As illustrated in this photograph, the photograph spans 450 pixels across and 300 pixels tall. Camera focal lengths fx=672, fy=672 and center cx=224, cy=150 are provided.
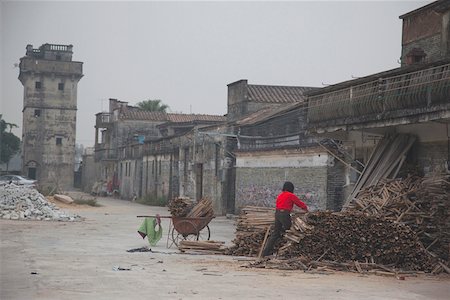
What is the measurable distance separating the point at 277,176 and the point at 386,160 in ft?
37.9

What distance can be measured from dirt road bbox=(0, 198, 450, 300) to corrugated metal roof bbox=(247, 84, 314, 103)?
23.1 meters

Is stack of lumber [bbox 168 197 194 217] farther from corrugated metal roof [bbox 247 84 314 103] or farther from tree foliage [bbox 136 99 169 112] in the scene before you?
tree foliage [bbox 136 99 169 112]

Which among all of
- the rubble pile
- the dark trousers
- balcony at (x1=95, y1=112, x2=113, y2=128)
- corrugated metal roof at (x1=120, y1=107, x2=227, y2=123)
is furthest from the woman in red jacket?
balcony at (x1=95, y1=112, x2=113, y2=128)

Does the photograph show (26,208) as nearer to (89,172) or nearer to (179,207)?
(179,207)

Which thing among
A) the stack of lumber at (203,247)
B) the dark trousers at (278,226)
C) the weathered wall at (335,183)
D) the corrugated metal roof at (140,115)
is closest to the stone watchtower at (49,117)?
the corrugated metal roof at (140,115)

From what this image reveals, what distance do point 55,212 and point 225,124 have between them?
10.1 metres

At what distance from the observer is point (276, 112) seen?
3516 cm

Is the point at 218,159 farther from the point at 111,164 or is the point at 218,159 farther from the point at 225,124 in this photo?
the point at 111,164

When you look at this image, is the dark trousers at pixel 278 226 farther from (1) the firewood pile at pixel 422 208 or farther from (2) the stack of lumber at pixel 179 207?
(2) the stack of lumber at pixel 179 207

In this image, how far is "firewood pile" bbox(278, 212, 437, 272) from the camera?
13.7 m

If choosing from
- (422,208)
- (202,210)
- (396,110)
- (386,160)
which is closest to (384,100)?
(396,110)

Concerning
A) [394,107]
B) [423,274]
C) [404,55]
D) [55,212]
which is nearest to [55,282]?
[423,274]

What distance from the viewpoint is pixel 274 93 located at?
41.8 metres

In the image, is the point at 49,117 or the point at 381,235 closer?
the point at 381,235
